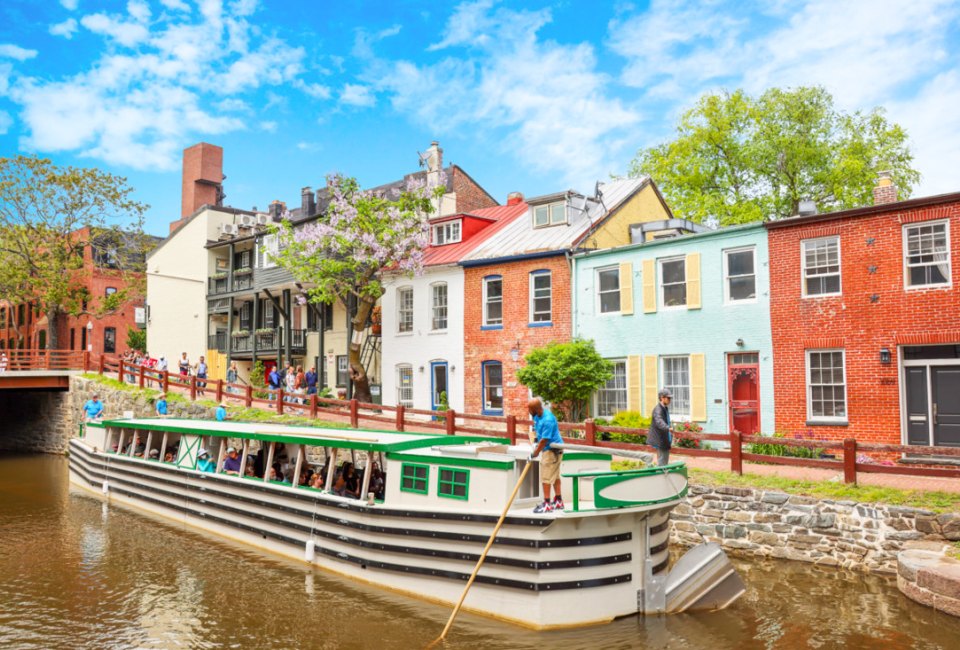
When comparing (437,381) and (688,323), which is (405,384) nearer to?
(437,381)

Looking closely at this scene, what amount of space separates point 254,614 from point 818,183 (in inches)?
1327

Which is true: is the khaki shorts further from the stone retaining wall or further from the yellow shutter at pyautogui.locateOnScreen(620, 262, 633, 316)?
the yellow shutter at pyautogui.locateOnScreen(620, 262, 633, 316)

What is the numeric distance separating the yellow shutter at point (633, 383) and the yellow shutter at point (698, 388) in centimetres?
179

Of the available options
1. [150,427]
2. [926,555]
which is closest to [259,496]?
[150,427]

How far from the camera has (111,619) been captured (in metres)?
11.4

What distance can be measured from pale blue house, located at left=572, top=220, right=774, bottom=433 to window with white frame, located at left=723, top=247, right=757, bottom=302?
28 mm

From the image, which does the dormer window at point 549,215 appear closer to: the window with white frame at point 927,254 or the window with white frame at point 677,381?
the window with white frame at point 677,381

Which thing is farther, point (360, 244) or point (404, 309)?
point (404, 309)

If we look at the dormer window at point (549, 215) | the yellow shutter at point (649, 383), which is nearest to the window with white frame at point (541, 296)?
the dormer window at point (549, 215)

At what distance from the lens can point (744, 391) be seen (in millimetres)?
20984

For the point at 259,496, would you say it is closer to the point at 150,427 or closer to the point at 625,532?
the point at 150,427

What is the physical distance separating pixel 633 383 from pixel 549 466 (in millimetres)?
12917

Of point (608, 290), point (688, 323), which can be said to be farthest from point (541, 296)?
point (688, 323)

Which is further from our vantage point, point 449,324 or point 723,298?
point 449,324
